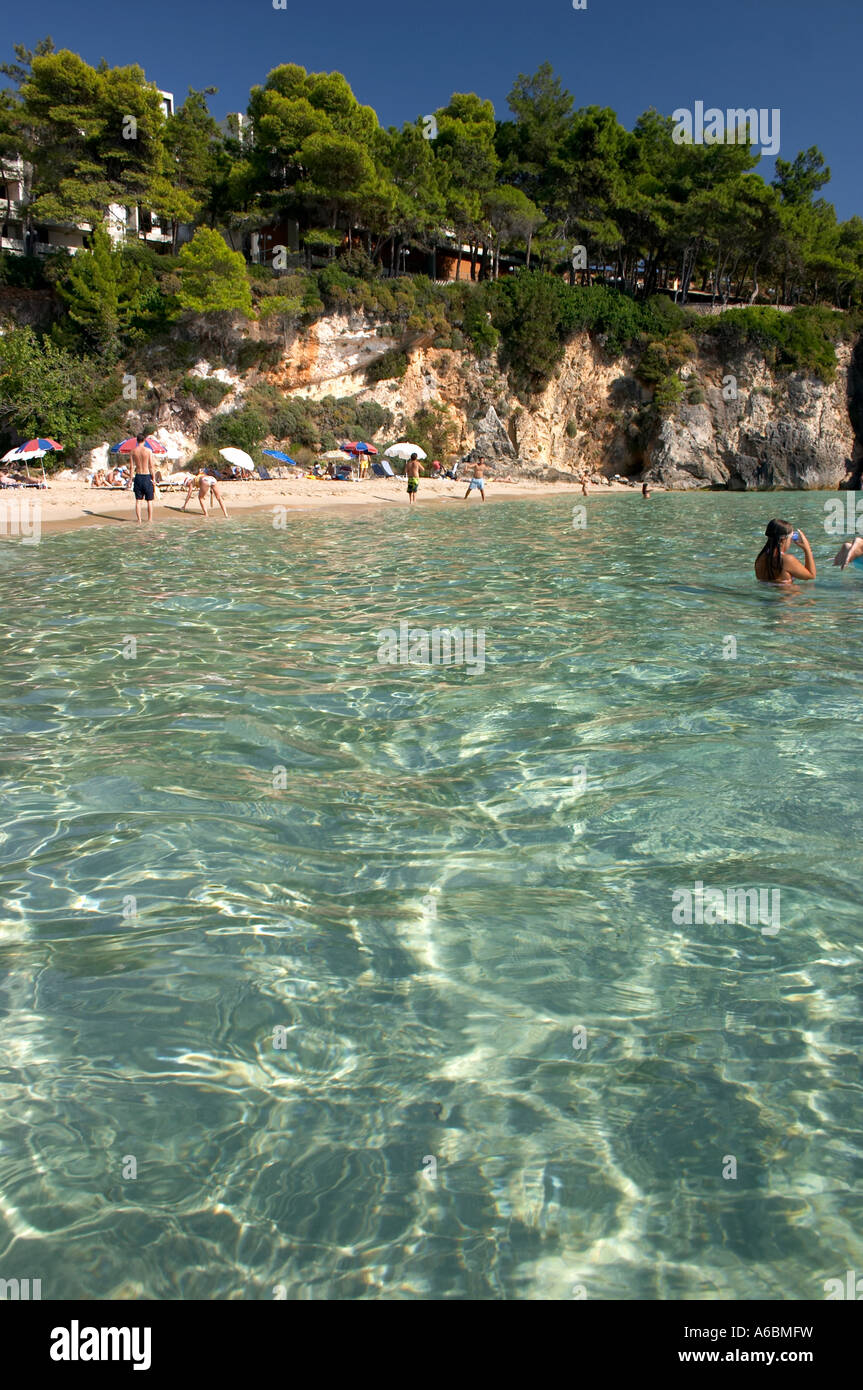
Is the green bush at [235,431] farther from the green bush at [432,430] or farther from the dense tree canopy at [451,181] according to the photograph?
the dense tree canopy at [451,181]

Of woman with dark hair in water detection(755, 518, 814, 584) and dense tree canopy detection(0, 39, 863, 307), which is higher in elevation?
dense tree canopy detection(0, 39, 863, 307)

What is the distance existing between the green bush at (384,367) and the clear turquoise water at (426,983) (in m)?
39.4

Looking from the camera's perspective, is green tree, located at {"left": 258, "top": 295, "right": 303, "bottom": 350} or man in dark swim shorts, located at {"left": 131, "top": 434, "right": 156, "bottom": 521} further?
green tree, located at {"left": 258, "top": 295, "right": 303, "bottom": 350}

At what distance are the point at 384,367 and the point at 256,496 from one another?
17.5 meters

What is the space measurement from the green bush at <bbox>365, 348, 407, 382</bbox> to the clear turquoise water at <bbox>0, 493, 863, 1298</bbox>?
39.4 m

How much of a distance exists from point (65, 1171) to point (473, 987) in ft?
5.05

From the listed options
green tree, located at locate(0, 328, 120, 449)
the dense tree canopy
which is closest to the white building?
the dense tree canopy

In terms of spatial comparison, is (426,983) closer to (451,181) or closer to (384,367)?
(384,367)

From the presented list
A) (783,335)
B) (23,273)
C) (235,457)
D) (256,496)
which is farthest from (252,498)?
(783,335)

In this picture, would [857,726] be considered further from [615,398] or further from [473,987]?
[615,398]

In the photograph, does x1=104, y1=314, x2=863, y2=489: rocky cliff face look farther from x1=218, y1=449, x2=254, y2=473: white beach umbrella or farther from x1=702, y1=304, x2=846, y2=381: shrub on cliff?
x1=218, y1=449, x2=254, y2=473: white beach umbrella

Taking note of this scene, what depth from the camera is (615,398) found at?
52.2m

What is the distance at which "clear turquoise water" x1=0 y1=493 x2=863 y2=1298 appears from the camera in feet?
7.44
